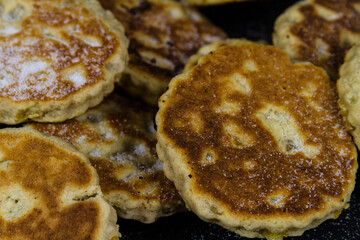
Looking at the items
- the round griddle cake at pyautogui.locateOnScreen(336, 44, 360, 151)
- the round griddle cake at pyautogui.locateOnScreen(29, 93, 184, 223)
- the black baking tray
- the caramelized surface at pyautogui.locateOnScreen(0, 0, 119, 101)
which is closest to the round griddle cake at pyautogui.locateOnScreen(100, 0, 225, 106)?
the round griddle cake at pyautogui.locateOnScreen(29, 93, 184, 223)

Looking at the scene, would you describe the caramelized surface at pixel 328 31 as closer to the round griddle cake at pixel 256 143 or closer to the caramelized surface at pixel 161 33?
the round griddle cake at pixel 256 143

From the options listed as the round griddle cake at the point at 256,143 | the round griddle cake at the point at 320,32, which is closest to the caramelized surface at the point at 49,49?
the round griddle cake at the point at 256,143

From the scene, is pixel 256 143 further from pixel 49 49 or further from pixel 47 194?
pixel 49 49

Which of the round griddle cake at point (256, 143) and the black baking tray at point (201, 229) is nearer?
the round griddle cake at point (256, 143)

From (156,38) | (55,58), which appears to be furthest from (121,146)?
(156,38)

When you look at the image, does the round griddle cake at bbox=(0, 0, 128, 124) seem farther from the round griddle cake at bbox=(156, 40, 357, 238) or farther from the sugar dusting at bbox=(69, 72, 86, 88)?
the round griddle cake at bbox=(156, 40, 357, 238)

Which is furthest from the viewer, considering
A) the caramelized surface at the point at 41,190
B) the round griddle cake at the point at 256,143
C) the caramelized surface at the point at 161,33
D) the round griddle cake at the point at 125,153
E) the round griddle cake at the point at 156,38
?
the caramelized surface at the point at 161,33

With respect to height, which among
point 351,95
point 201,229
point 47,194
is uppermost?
point 351,95
